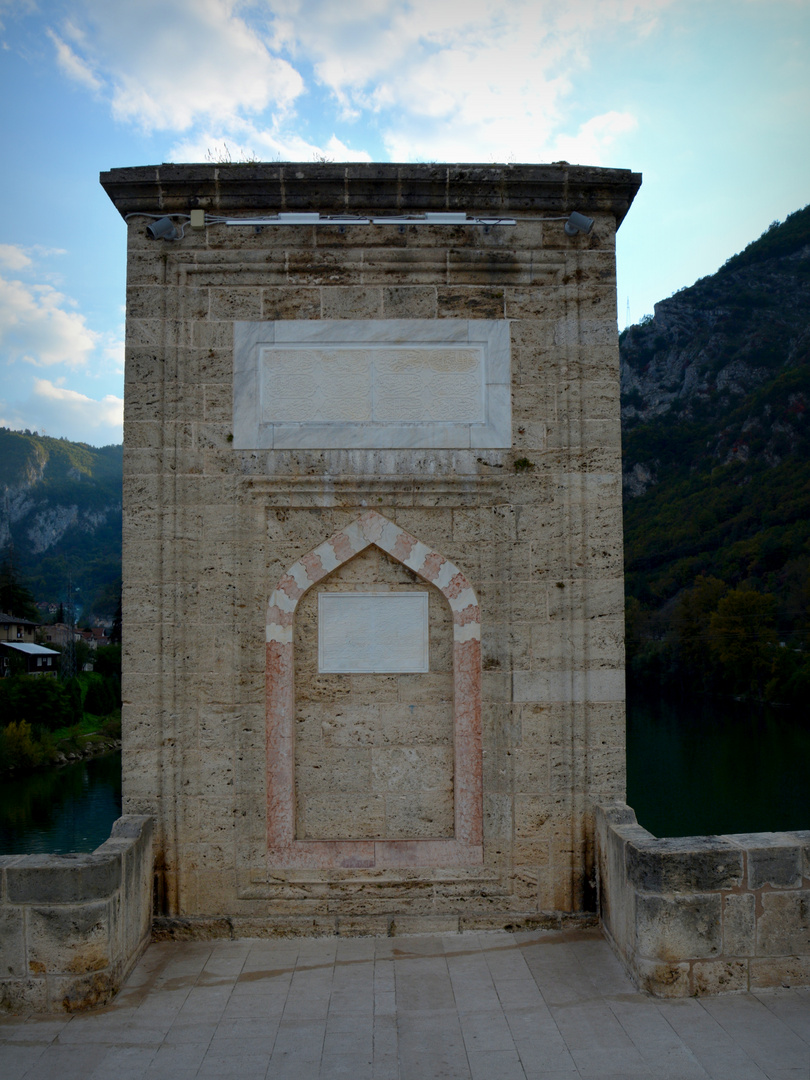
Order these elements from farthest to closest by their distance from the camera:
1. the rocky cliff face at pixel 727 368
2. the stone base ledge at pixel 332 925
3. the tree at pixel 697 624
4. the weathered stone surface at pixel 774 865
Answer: the rocky cliff face at pixel 727 368, the tree at pixel 697 624, the stone base ledge at pixel 332 925, the weathered stone surface at pixel 774 865

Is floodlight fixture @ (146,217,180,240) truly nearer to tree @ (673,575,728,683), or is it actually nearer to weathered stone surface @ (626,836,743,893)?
weathered stone surface @ (626,836,743,893)

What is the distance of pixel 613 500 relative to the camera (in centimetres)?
371

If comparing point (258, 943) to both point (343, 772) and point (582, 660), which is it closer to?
point (343, 772)

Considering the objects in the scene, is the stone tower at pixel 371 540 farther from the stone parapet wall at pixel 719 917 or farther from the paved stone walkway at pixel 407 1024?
the stone parapet wall at pixel 719 917

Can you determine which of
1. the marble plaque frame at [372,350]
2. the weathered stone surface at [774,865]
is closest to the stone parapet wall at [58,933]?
the marble plaque frame at [372,350]

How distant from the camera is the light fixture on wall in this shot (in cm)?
369

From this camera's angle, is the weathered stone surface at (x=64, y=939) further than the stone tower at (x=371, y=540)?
No

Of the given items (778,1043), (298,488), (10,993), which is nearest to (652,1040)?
(778,1043)

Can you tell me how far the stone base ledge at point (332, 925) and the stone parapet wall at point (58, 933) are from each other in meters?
0.51

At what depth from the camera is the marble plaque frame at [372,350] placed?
12.2ft

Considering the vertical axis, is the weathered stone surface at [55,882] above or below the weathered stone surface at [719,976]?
above

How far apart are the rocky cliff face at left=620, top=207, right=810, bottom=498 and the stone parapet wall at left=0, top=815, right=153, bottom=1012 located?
41.0 m

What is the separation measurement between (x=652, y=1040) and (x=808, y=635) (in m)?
31.4

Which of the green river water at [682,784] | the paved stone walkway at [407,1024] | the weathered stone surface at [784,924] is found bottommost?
the green river water at [682,784]
